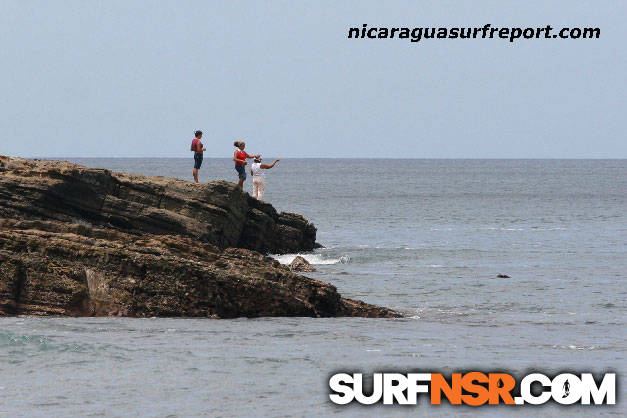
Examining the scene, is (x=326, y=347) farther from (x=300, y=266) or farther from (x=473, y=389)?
(x=300, y=266)

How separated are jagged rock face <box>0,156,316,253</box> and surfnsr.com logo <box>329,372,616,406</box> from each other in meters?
13.0

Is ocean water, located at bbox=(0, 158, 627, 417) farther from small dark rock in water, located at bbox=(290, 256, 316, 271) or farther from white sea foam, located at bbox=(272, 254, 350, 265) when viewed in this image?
white sea foam, located at bbox=(272, 254, 350, 265)

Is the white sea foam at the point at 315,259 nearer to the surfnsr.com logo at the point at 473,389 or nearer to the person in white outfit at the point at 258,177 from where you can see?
the person in white outfit at the point at 258,177

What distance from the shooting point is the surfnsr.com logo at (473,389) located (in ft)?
47.0

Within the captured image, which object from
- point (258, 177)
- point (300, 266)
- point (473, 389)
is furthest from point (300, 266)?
point (473, 389)

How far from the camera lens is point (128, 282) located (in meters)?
19.8

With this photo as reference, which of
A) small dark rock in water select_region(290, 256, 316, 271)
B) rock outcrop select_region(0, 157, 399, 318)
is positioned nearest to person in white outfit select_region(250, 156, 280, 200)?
small dark rock in water select_region(290, 256, 316, 271)

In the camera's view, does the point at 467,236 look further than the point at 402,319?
Yes

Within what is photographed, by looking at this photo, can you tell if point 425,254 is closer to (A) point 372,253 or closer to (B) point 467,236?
(A) point 372,253

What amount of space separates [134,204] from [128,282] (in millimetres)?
10013

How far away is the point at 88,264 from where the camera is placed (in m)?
19.8

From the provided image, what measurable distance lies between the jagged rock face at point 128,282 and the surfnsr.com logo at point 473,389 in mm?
4724

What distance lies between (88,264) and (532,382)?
889 centimetres

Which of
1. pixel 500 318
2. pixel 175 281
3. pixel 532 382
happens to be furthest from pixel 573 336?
pixel 175 281
